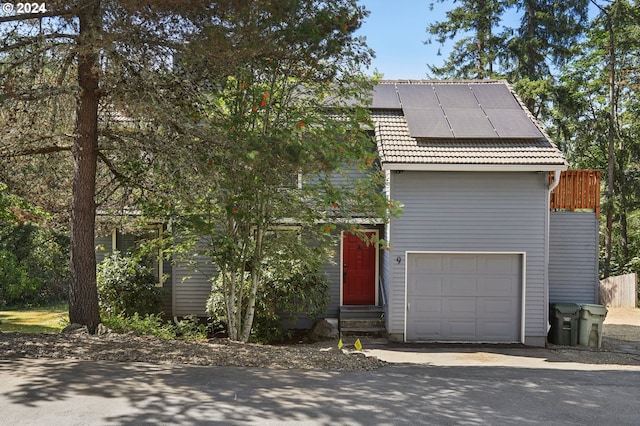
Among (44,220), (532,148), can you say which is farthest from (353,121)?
(44,220)

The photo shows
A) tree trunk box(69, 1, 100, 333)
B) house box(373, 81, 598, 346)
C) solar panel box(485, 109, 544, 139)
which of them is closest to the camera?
tree trunk box(69, 1, 100, 333)

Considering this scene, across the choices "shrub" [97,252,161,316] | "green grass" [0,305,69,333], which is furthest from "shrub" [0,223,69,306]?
"shrub" [97,252,161,316]

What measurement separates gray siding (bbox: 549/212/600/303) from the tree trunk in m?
10.00

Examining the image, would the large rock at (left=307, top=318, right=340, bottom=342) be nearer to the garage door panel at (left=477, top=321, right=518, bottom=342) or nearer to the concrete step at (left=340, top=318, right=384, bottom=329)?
the concrete step at (left=340, top=318, right=384, bottom=329)

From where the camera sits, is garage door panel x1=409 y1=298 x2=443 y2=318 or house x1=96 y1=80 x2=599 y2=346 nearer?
house x1=96 y1=80 x2=599 y2=346

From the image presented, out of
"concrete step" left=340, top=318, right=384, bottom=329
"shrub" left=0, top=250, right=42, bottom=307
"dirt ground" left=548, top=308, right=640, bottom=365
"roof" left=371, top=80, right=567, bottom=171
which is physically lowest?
"dirt ground" left=548, top=308, right=640, bottom=365

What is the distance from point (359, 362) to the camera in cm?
747

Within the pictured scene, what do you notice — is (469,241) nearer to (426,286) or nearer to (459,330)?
(426,286)

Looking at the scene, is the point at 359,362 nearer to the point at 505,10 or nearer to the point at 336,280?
the point at 336,280

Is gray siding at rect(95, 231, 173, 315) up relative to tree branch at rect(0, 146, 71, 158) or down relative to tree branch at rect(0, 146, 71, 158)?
down

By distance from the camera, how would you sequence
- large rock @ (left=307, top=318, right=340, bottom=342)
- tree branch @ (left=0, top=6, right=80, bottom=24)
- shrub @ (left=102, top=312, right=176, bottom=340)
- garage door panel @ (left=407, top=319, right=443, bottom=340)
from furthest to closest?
large rock @ (left=307, top=318, right=340, bottom=342) < garage door panel @ (left=407, top=319, right=443, bottom=340) < shrub @ (left=102, top=312, right=176, bottom=340) < tree branch @ (left=0, top=6, right=80, bottom=24)

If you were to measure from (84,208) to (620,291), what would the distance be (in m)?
17.5

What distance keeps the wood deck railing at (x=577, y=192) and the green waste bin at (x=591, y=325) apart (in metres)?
2.32

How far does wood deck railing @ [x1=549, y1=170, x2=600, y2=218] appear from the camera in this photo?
42.1 feet
